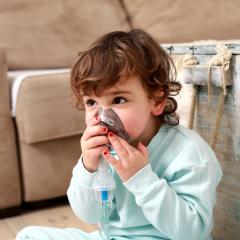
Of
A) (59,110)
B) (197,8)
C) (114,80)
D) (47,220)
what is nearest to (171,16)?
(197,8)

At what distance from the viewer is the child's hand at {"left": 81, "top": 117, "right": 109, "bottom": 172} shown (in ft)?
2.81

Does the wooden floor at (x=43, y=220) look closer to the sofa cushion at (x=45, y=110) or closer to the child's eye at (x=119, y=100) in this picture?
the sofa cushion at (x=45, y=110)

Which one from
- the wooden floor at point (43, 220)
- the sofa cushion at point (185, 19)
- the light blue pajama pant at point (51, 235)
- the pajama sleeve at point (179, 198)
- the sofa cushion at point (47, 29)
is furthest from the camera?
the sofa cushion at point (185, 19)

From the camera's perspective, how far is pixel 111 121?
2.81ft

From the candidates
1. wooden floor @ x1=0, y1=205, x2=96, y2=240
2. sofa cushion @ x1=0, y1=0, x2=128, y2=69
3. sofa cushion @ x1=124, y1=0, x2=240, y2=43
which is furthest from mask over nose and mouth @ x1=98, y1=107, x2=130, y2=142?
sofa cushion @ x1=124, y1=0, x2=240, y2=43

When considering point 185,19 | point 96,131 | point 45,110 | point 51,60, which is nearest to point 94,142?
point 96,131

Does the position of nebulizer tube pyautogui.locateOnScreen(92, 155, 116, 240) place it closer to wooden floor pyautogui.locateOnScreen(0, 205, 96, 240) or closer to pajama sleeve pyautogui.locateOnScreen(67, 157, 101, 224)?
pajama sleeve pyautogui.locateOnScreen(67, 157, 101, 224)

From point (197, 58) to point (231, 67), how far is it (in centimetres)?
11

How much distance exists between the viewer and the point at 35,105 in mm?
1482

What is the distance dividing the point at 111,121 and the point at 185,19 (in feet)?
4.50

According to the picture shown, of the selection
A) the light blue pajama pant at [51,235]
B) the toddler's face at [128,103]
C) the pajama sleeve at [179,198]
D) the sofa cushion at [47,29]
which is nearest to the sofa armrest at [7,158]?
the sofa cushion at [47,29]

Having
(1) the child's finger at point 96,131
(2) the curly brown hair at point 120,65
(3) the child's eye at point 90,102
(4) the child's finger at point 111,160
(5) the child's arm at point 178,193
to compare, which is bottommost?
(5) the child's arm at point 178,193

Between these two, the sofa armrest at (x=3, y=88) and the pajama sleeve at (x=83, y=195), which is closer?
the pajama sleeve at (x=83, y=195)

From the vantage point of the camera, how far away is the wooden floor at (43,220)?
1427 mm
